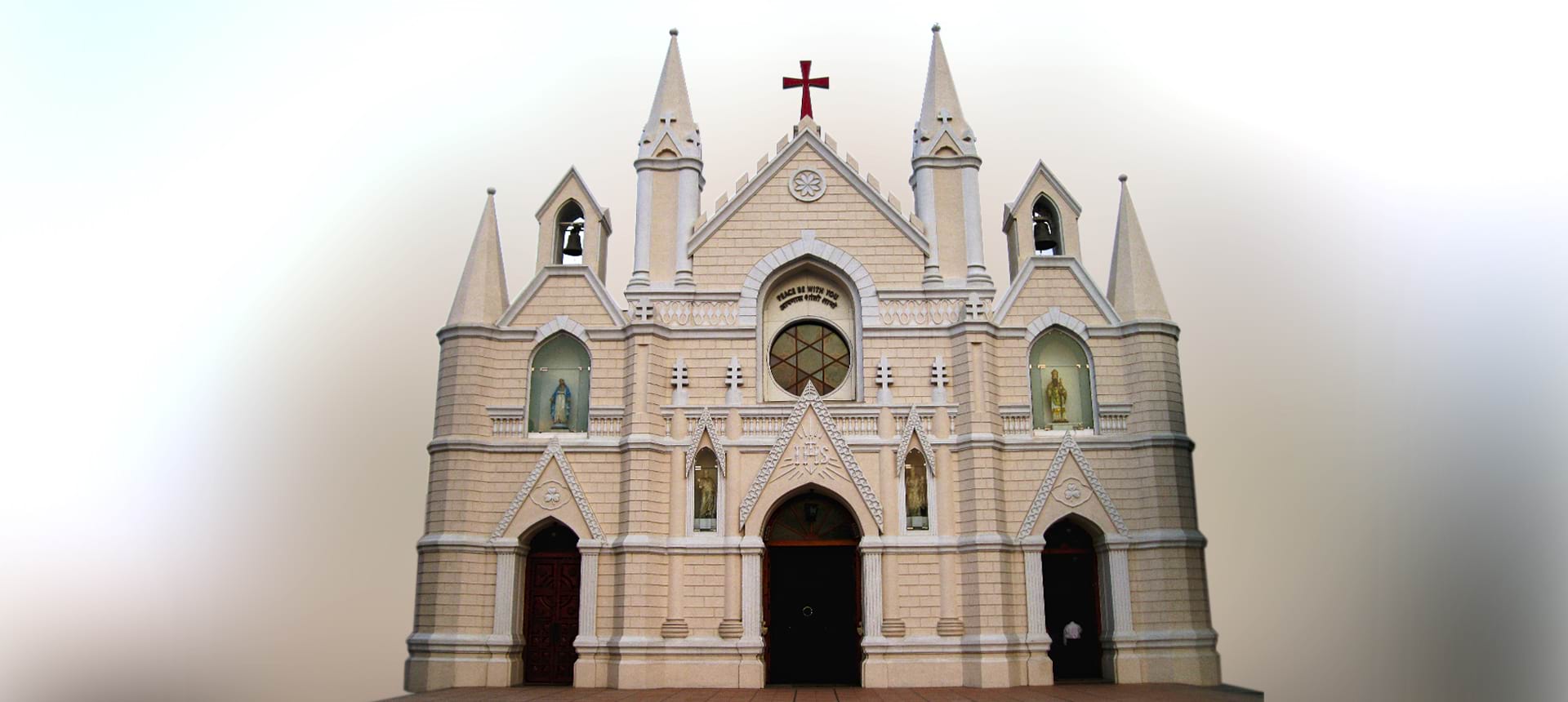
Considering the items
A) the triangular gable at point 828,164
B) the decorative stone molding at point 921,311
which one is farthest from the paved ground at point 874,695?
the triangular gable at point 828,164

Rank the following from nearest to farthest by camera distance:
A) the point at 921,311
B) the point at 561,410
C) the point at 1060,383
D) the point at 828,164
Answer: the point at 561,410, the point at 1060,383, the point at 921,311, the point at 828,164

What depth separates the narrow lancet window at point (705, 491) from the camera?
816 inches

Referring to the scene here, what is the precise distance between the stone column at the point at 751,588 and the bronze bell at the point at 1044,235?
27.6 feet

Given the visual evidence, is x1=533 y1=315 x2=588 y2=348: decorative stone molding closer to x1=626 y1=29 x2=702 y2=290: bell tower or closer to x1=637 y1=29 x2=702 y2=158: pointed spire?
x1=626 y1=29 x2=702 y2=290: bell tower

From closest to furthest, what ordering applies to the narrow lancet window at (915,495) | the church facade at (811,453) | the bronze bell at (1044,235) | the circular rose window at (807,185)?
the church facade at (811,453)
the narrow lancet window at (915,495)
the circular rose window at (807,185)
the bronze bell at (1044,235)

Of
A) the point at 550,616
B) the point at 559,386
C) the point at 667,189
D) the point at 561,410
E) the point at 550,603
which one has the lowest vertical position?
the point at 550,616

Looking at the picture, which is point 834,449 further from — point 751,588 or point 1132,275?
point 1132,275

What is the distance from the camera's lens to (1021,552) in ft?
66.9

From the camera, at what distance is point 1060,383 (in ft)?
70.8

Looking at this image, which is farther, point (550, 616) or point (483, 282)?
point (483, 282)

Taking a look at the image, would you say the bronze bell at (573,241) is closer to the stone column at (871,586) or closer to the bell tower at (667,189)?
the bell tower at (667,189)

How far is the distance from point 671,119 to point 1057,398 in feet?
31.2

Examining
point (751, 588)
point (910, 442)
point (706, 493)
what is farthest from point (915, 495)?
point (706, 493)

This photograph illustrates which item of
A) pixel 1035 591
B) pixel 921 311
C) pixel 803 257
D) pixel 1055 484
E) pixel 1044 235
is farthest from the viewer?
pixel 1044 235
